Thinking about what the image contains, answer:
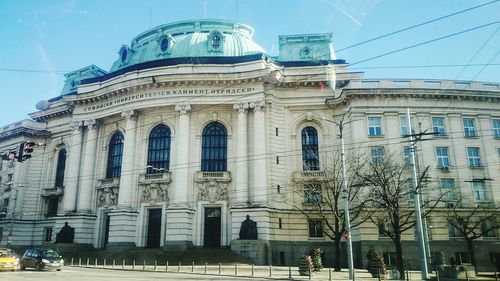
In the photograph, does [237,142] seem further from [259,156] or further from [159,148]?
[159,148]

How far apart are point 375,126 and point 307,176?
783 centimetres

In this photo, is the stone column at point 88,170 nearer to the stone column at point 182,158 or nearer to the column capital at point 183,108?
the stone column at point 182,158

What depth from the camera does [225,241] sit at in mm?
37625

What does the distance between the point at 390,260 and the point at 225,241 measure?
1460 cm

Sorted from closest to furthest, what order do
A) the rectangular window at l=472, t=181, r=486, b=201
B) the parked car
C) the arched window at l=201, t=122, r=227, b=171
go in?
the parked car → the rectangular window at l=472, t=181, r=486, b=201 → the arched window at l=201, t=122, r=227, b=171

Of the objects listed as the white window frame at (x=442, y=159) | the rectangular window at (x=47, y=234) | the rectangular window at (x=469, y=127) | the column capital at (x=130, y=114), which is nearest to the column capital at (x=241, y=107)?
the column capital at (x=130, y=114)

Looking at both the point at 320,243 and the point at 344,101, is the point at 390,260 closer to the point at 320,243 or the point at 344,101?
the point at 320,243

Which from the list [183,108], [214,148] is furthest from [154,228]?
[183,108]

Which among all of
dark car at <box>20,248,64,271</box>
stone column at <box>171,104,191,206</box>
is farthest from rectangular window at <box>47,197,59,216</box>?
dark car at <box>20,248,64,271</box>

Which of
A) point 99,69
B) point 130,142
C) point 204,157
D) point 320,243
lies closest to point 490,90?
point 320,243

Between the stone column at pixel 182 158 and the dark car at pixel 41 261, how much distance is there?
44.3 ft

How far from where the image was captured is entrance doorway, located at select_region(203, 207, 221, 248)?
3825cm

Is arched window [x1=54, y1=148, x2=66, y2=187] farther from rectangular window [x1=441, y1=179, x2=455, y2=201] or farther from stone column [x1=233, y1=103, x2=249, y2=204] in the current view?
rectangular window [x1=441, y1=179, x2=455, y2=201]

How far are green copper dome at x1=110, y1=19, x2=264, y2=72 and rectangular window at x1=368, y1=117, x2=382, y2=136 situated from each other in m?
15.8
